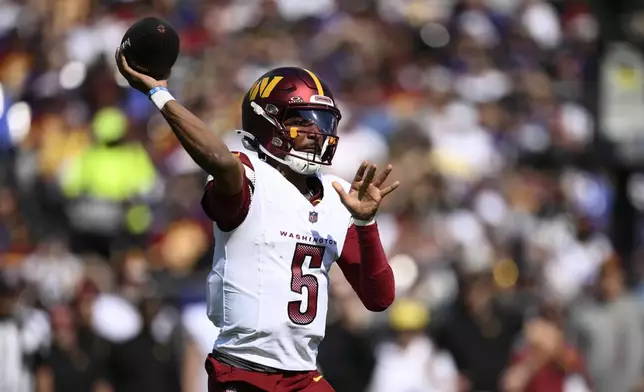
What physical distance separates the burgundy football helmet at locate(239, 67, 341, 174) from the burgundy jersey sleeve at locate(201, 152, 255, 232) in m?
0.28

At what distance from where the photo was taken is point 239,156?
5461mm

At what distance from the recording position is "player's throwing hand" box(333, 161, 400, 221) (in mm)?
5422

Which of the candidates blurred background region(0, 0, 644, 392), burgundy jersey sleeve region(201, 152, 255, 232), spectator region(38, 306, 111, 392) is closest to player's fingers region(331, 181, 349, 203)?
burgundy jersey sleeve region(201, 152, 255, 232)

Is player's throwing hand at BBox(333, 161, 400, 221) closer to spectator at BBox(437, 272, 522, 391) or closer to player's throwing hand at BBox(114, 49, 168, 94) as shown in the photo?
player's throwing hand at BBox(114, 49, 168, 94)

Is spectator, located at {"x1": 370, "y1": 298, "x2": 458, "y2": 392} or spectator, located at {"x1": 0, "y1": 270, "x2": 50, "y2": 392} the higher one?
spectator, located at {"x1": 0, "y1": 270, "x2": 50, "y2": 392}

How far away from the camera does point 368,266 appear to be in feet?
18.5

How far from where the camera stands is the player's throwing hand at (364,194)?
5.42m

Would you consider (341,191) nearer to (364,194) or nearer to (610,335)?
(364,194)

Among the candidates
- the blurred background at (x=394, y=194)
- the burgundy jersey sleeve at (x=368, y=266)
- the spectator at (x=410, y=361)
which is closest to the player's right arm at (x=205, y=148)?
the burgundy jersey sleeve at (x=368, y=266)

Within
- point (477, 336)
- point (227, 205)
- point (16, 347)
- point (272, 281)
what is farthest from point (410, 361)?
point (227, 205)

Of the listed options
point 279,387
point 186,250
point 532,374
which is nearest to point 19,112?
point 186,250

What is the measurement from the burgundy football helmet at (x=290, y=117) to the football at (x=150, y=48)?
559 mm

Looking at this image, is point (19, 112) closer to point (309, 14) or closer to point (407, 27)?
point (309, 14)

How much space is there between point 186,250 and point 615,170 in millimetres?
5690
